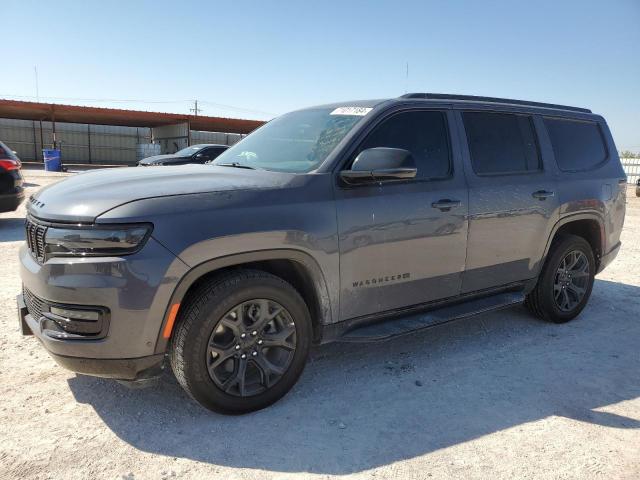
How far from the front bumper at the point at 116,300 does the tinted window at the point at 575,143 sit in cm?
365

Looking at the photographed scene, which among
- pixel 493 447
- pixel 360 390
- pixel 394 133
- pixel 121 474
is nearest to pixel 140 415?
pixel 121 474

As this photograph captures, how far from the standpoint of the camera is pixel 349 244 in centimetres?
320

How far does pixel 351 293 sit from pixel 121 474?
5.38 ft

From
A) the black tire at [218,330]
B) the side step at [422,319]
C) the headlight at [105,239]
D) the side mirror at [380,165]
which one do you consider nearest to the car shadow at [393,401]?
the black tire at [218,330]

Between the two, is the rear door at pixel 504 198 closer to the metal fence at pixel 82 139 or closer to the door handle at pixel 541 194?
the door handle at pixel 541 194

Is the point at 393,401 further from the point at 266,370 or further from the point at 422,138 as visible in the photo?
the point at 422,138

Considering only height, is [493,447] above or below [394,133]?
below

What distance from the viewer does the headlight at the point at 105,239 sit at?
2551mm

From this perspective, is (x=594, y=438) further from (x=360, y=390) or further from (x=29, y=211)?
(x=29, y=211)

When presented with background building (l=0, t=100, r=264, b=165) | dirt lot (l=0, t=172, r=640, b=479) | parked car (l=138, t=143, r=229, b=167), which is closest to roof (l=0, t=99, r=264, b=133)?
background building (l=0, t=100, r=264, b=165)

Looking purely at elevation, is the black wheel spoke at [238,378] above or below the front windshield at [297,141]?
below

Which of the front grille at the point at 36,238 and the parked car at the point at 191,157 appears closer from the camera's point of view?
the front grille at the point at 36,238

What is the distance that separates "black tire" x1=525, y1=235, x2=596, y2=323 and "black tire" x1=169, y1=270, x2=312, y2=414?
2.61 m

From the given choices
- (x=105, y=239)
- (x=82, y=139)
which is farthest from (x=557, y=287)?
(x=82, y=139)
